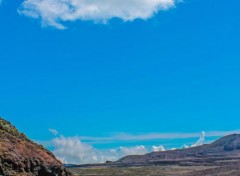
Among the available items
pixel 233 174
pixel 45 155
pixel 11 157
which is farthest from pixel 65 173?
pixel 233 174

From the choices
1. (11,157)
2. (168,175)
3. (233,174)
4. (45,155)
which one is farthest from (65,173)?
(168,175)

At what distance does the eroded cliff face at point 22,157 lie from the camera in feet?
73.7

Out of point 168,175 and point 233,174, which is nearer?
point 233,174

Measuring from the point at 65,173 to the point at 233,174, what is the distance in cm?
15904

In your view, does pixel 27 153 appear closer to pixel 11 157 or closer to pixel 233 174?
pixel 11 157

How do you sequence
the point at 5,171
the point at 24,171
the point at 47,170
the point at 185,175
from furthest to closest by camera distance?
the point at 185,175
the point at 47,170
the point at 24,171
the point at 5,171

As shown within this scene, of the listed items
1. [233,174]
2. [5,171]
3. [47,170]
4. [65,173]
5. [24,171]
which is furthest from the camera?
[233,174]

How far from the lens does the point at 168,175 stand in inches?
7746

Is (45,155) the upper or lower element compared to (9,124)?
lower

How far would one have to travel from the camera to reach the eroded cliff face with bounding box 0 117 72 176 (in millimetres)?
22469

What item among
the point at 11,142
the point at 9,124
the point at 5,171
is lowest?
the point at 5,171

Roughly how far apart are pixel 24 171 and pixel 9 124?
20.3 feet

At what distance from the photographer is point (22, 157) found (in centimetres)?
2370

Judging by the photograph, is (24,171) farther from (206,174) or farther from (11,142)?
(206,174)
